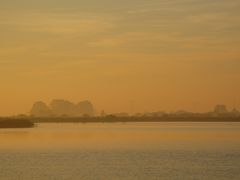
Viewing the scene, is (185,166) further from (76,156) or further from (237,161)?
(76,156)

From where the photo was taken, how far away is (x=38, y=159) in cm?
6444

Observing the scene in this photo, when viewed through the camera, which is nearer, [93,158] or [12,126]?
[93,158]

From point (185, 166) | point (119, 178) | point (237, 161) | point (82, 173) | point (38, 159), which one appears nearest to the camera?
point (119, 178)

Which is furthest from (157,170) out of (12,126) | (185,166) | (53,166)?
(12,126)

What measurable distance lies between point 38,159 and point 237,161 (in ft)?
68.2

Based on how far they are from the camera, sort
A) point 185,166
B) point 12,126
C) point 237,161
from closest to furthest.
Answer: point 185,166, point 237,161, point 12,126

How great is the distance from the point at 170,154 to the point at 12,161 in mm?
18272

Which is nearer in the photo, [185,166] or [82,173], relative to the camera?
[82,173]

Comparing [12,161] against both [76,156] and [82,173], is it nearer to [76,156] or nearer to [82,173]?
[76,156]

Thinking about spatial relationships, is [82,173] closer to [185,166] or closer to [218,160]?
[185,166]

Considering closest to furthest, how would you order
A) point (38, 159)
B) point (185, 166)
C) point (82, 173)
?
1. point (82, 173)
2. point (185, 166)
3. point (38, 159)

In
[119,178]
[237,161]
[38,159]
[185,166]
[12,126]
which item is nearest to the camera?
[119,178]

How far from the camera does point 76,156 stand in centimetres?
6825

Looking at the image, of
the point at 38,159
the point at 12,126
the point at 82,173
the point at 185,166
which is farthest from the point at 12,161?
the point at 12,126
